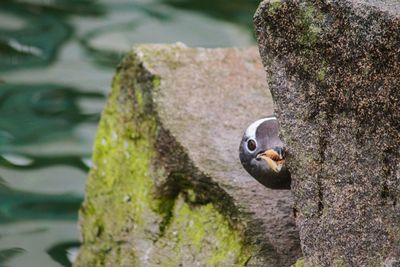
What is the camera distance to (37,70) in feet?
23.2

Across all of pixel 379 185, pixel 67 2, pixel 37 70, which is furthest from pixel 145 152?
pixel 67 2

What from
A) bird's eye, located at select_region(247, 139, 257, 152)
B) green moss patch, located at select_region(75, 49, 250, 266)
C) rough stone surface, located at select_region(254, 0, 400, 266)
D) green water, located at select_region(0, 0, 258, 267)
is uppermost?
rough stone surface, located at select_region(254, 0, 400, 266)

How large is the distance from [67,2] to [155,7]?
68 cm

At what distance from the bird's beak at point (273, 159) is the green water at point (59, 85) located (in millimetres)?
1625

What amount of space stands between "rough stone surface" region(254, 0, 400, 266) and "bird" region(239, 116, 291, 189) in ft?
1.21

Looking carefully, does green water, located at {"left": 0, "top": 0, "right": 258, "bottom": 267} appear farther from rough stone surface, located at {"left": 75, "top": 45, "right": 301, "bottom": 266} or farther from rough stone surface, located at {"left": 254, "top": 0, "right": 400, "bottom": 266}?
rough stone surface, located at {"left": 254, "top": 0, "right": 400, "bottom": 266}

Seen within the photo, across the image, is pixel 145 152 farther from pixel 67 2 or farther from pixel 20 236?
pixel 67 2

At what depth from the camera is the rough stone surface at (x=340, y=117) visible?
9.81 feet

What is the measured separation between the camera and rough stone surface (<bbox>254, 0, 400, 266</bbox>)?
299 centimetres

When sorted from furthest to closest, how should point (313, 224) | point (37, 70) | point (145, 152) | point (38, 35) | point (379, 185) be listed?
1. point (38, 35)
2. point (37, 70)
3. point (145, 152)
4. point (313, 224)
5. point (379, 185)

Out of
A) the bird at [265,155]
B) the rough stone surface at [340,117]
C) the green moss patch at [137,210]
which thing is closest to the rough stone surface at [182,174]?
the green moss patch at [137,210]

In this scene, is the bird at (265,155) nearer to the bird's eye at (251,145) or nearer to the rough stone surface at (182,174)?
the bird's eye at (251,145)

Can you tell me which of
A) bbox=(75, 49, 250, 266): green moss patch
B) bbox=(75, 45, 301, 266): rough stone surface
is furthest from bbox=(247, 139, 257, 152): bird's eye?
bbox=(75, 49, 250, 266): green moss patch

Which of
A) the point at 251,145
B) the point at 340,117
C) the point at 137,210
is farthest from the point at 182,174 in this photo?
the point at 340,117
